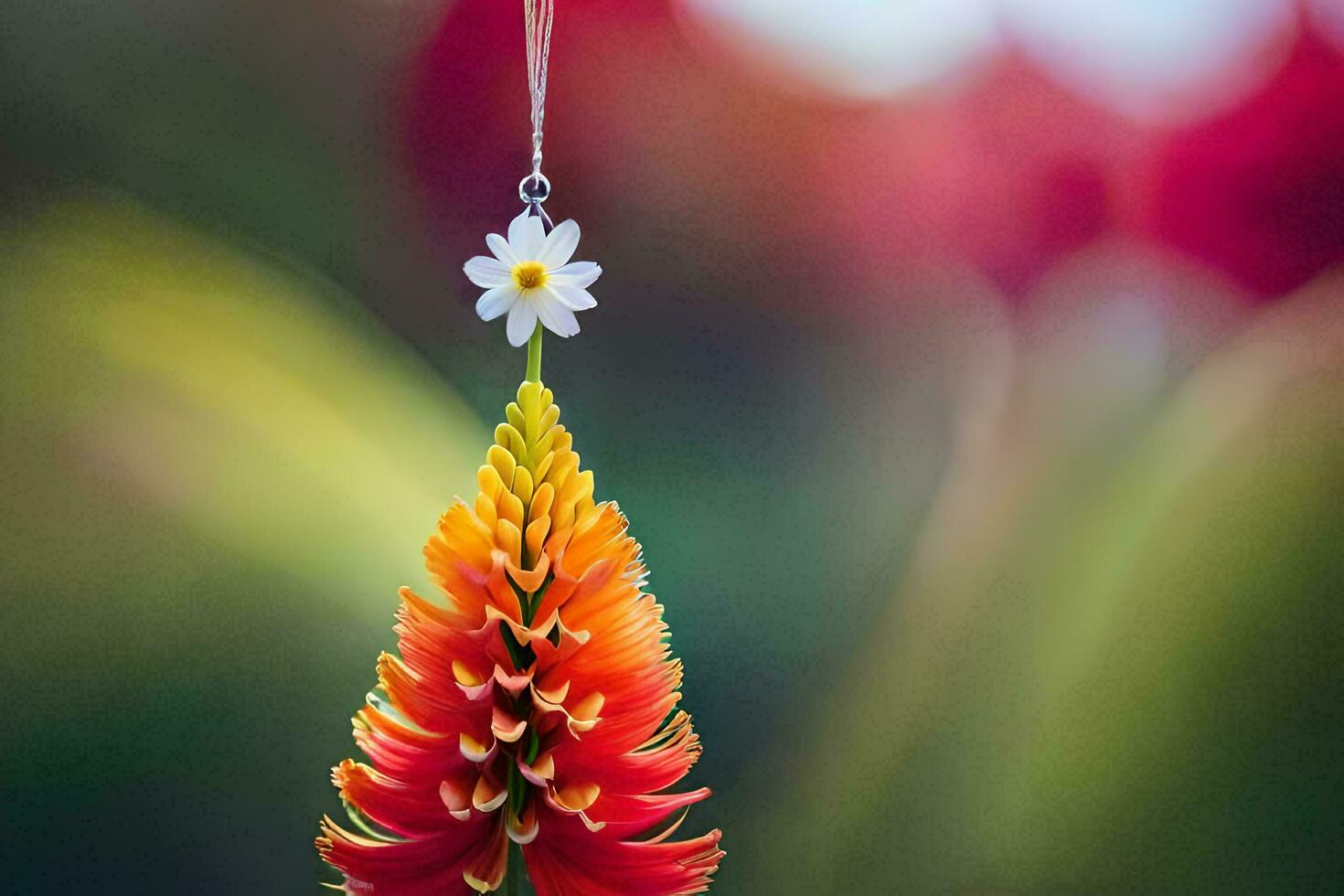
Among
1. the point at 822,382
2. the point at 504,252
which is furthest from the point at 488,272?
the point at 822,382

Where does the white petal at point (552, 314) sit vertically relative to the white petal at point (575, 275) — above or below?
below

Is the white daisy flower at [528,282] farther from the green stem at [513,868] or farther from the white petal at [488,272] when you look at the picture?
the green stem at [513,868]

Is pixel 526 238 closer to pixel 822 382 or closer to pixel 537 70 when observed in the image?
pixel 537 70

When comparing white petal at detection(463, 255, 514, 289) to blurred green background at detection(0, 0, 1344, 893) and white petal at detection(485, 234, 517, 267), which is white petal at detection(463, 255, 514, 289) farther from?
blurred green background at detection(0, 0, 1344, 893)

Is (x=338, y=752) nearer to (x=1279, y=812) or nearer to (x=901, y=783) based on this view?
(x=901, y=783)

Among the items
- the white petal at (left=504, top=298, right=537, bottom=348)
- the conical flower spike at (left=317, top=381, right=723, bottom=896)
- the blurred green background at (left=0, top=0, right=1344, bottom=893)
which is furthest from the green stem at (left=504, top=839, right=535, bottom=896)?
the white petal at (left=504, top=298, right=537, bottom=348)

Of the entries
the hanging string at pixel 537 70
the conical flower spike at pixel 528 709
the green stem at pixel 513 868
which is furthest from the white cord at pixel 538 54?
the green stem at pixel 513 868
